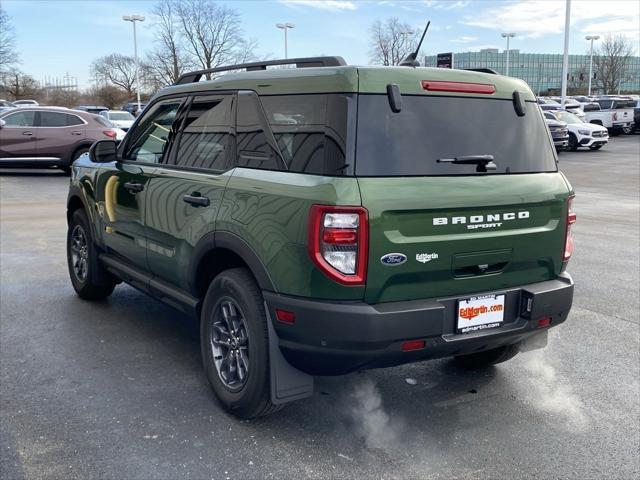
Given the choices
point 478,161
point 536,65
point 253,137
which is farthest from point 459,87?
point 536,65

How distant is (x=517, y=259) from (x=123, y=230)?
292cm

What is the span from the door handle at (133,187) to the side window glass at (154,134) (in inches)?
7.4

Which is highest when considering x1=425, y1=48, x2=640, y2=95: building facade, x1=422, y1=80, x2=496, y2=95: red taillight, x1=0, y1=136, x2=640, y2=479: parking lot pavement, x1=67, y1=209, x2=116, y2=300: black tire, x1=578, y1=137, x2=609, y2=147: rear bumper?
x1=425, y1=48, x2=640, y2=95: building facade

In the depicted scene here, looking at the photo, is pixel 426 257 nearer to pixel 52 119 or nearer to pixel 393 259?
pixel 393 259

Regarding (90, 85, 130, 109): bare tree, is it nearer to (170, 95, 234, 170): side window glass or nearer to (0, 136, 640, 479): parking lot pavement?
(0, 136, 640, 479): parking lot pavement

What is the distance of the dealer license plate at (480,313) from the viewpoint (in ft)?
10.5

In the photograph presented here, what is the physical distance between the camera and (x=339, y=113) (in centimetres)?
303

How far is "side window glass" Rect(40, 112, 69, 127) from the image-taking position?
16.8 metres

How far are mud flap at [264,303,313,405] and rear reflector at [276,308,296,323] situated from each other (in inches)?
3.9

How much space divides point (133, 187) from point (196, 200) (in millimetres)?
1068

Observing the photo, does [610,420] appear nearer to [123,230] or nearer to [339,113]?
[339,113]

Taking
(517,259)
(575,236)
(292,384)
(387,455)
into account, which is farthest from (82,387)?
(575,236)

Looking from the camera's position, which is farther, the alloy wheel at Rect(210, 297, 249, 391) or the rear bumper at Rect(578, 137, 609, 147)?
the rear bumper at Rect(578, 137, 609, 147)

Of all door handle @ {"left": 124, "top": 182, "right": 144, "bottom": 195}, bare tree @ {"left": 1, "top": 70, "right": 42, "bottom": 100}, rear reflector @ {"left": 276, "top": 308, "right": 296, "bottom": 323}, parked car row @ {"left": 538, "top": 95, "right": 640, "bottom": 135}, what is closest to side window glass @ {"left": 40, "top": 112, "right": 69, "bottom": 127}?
door handle @ {"left": 124, "top": 182, "right": 144, "bottom": 195}
